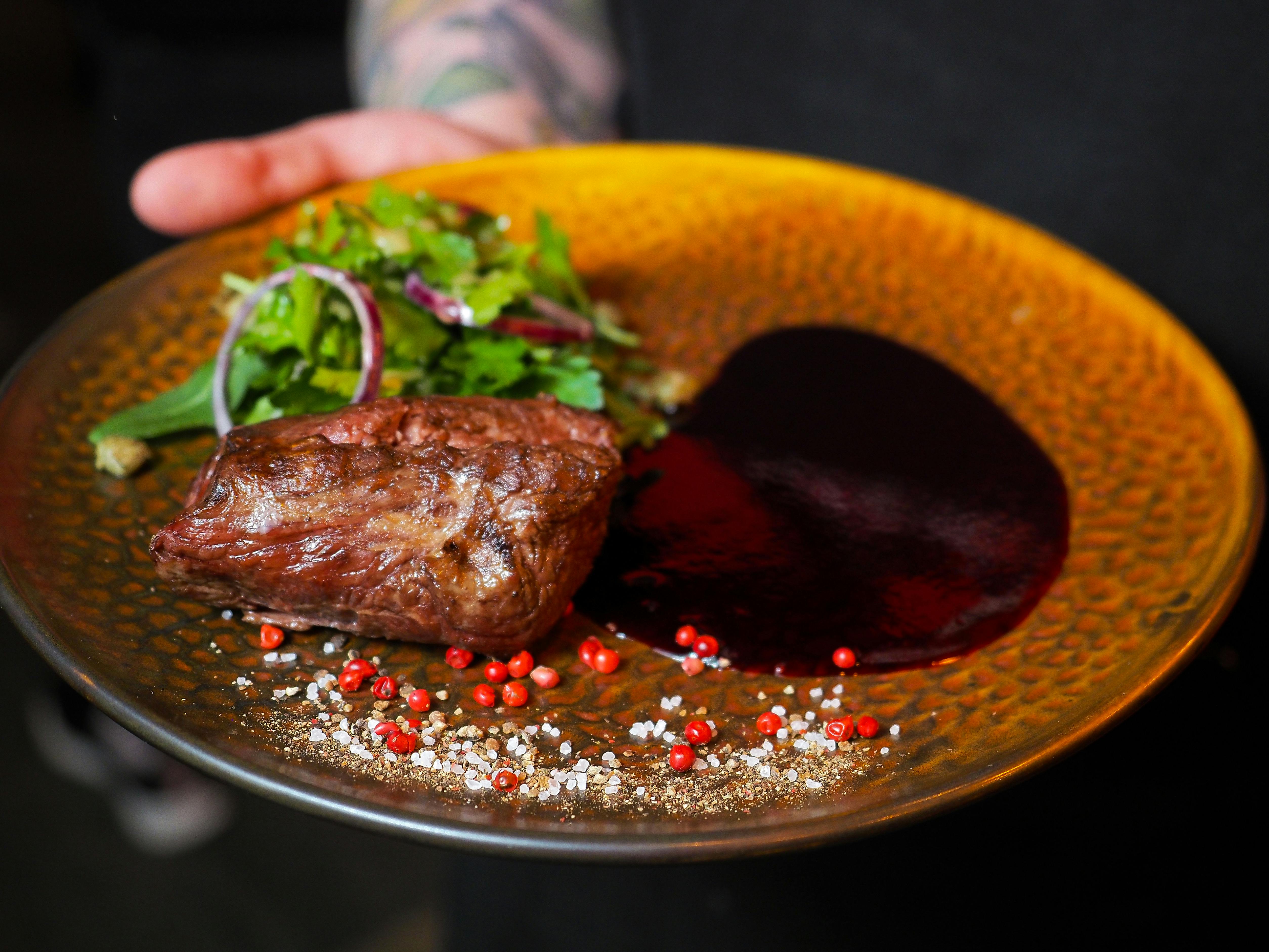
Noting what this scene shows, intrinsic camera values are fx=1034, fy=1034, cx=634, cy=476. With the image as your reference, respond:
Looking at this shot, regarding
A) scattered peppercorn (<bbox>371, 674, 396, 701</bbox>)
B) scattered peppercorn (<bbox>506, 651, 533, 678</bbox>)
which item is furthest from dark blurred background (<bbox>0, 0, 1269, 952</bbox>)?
scattered peppercorn (<bbox>371, 674, 396, 701</bbox>)

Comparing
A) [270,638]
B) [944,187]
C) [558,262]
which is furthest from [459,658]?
[944,187]

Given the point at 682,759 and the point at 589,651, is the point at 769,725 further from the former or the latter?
the point at 589,651

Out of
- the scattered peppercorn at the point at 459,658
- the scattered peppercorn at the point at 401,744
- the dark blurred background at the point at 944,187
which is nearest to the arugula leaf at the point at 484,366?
the scattered peppercorn at the point at 459,658

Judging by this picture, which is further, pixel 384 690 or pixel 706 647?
pixel 706 647

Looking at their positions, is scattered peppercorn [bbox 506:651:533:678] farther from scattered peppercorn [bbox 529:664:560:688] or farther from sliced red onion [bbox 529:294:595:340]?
sliced red onion [bbox 529:294:595:340]

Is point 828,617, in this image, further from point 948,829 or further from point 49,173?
point 49,173

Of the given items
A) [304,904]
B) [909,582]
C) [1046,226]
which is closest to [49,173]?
[304,904]

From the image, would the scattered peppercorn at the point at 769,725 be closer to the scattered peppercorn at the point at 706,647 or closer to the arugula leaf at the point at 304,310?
the scattered peppercorn at the point at 706,647
